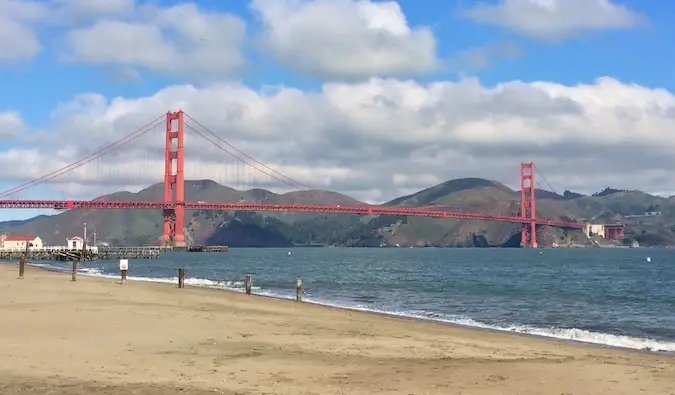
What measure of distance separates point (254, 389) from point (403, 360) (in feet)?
12.5

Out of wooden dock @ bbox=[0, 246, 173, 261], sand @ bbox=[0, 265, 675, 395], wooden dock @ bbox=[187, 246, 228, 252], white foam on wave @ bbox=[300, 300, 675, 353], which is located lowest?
white foam on wave @ bbox=[300, 300, 675, 353]

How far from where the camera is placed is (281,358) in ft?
39.3

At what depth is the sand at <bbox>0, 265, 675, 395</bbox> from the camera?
378 inches

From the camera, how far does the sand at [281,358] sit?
31.5 feet

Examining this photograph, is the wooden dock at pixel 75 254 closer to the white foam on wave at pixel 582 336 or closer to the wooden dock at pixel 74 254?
the wooden dock at pixel 74 254

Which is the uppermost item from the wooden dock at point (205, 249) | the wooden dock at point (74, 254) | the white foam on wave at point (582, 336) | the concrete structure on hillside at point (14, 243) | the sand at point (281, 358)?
the concrete structure on hillside at point (14, 243)

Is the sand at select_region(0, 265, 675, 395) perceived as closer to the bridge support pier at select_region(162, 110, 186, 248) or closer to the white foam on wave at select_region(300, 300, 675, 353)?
the white foam on wave at select_region(300, 300, 675, 353)

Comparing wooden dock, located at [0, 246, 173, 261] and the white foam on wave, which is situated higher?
wooden dock, located at [0, 246, 173, 261]

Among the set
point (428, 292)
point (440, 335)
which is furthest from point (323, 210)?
point (440, 335)

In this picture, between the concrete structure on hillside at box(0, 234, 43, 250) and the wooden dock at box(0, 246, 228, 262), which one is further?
the concrete structure on hillside at box(0, 234, 43, 250)

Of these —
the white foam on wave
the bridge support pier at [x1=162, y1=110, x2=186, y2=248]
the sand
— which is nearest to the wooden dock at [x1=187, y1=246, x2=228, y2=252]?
the bridge support pier at [x1=162, y1=110, x2=186, y2=248]

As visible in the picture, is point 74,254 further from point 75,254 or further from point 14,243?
point 14,243

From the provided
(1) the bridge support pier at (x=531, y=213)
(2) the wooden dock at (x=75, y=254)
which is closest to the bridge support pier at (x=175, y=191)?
(2) the wooden dock at (x=75, y=254)

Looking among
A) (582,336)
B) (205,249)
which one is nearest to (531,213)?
(205,249)
